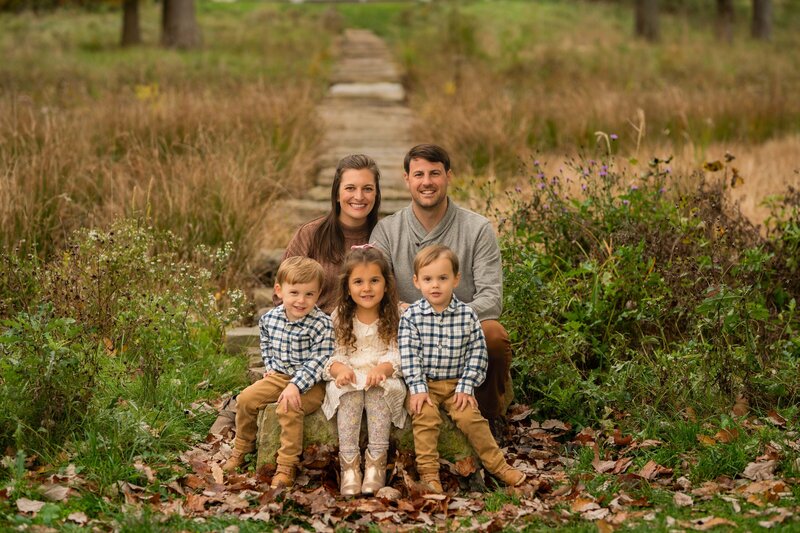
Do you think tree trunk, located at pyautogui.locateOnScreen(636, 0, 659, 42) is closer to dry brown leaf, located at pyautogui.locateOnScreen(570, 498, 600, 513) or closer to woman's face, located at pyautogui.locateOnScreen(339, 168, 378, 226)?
woman's face, located at pyautogui.locateOnScreen(339, 168, 378, 226)

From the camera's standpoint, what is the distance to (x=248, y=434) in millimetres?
4816

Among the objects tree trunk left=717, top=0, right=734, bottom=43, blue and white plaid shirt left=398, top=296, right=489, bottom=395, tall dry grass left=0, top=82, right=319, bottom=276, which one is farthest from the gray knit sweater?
tree trunk left=717, top=0, right=734, bottom=43

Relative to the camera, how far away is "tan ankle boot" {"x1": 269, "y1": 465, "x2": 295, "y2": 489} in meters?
4.48

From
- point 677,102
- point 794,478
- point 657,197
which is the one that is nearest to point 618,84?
point 677,102

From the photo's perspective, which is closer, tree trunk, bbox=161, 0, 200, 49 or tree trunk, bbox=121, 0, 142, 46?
tree trunk, bbox=161, 0, 200, 49

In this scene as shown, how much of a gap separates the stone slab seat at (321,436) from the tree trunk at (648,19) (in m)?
21.7

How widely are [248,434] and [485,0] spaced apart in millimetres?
32642

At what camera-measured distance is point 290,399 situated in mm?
4551

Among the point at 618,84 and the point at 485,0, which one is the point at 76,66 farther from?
the point at 485,0

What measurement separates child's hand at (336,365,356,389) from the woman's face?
102cm

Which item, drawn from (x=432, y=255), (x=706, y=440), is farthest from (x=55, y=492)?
(x=706, y=440)

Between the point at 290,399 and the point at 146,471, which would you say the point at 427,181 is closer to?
the point at 290,399

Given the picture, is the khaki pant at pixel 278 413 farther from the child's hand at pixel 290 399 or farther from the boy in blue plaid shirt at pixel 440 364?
the boy in blue plaid shirt at pixel 440 364

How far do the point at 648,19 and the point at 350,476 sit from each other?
22.6 meters
